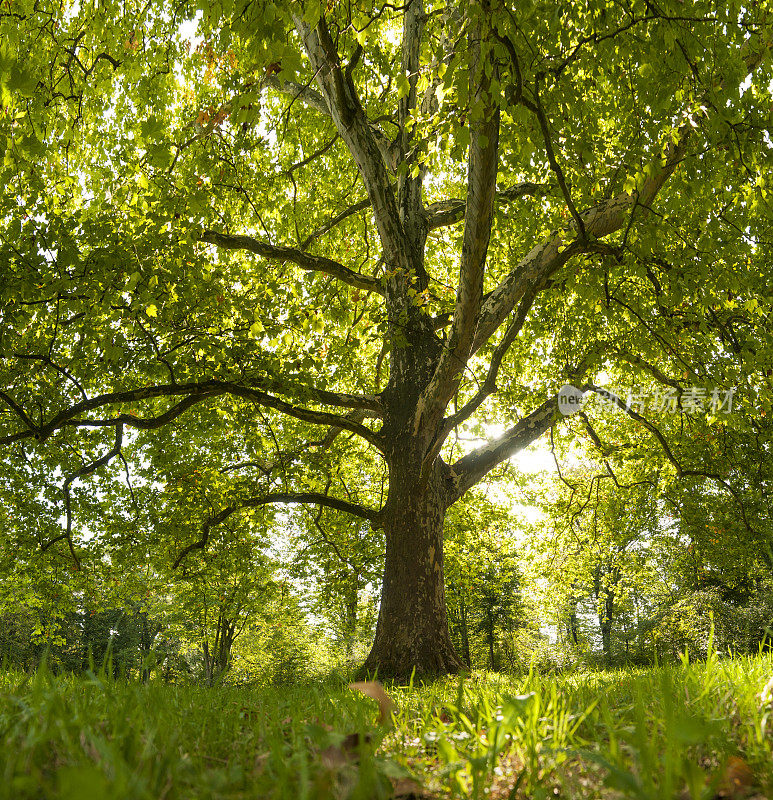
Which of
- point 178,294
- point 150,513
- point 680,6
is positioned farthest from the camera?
point 150,513

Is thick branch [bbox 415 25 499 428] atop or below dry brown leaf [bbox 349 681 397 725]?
atop

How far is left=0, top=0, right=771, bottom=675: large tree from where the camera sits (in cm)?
457

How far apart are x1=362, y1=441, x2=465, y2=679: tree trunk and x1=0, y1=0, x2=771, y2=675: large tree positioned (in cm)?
3

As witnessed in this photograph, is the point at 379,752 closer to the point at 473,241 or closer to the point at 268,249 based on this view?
the point at 473,241

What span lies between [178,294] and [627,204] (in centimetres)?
535

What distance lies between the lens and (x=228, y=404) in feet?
29.1

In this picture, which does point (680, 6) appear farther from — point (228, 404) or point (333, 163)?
point (333, 163)

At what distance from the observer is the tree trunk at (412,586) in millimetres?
6488

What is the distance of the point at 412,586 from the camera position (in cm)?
680

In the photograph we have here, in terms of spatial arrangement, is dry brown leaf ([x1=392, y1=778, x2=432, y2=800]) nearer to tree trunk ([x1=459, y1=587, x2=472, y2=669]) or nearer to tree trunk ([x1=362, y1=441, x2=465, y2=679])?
tree trunk ([x1=362, y1=441, x2=465, y2=679])

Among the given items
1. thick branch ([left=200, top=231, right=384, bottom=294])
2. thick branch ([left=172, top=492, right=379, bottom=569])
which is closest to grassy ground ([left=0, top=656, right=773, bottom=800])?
thick branch ([left=172, top=492, right=379, bottom=569])

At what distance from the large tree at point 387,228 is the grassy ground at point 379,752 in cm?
328

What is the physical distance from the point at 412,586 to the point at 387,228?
4775mm

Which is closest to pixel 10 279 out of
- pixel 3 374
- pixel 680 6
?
pixel 3 374
